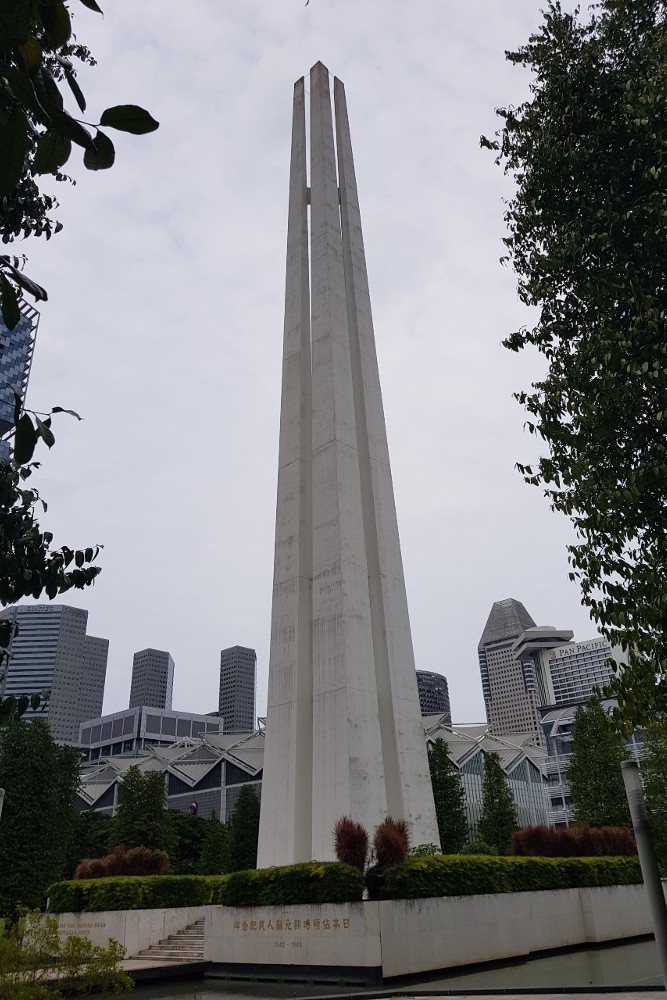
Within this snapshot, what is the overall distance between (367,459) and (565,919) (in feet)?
41.6

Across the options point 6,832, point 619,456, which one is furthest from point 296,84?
point 6,832

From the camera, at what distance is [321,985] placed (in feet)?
41.7

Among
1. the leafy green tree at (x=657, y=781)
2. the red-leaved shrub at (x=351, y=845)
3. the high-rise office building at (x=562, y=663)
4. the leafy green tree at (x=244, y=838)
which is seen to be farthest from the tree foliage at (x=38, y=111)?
the high-rise office building at (x=562, y=663)

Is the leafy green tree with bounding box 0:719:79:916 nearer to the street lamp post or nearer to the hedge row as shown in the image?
the hedge row

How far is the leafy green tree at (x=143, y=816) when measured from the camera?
33.9 m

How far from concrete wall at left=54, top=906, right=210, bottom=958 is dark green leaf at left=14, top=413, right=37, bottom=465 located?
20180 millimetres

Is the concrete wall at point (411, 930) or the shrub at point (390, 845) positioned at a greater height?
the shrub at point (390, 845)

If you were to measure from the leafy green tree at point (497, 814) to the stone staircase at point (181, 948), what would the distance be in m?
17.5

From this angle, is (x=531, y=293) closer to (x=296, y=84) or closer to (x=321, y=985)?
(x=321, y=985)

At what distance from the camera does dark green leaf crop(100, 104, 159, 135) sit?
81.0 inches

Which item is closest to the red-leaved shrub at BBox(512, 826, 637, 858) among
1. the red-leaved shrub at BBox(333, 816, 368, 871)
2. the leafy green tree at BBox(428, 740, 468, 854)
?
the red-leaved shrub at BBox(333, 816, 368, 871)

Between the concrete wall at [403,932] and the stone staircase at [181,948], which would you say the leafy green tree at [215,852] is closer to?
the stone staircase at [181,948]

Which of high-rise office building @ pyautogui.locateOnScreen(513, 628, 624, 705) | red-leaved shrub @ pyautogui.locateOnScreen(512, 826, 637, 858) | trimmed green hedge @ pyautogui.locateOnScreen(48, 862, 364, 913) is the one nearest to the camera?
trimmed green hedge @ pyautogui.locateOnScreen(48, 862, 364, 913)

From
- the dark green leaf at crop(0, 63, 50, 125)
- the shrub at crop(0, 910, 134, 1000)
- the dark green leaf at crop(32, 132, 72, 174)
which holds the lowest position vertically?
the shrub at crop(0, 910, 134, 1000)
